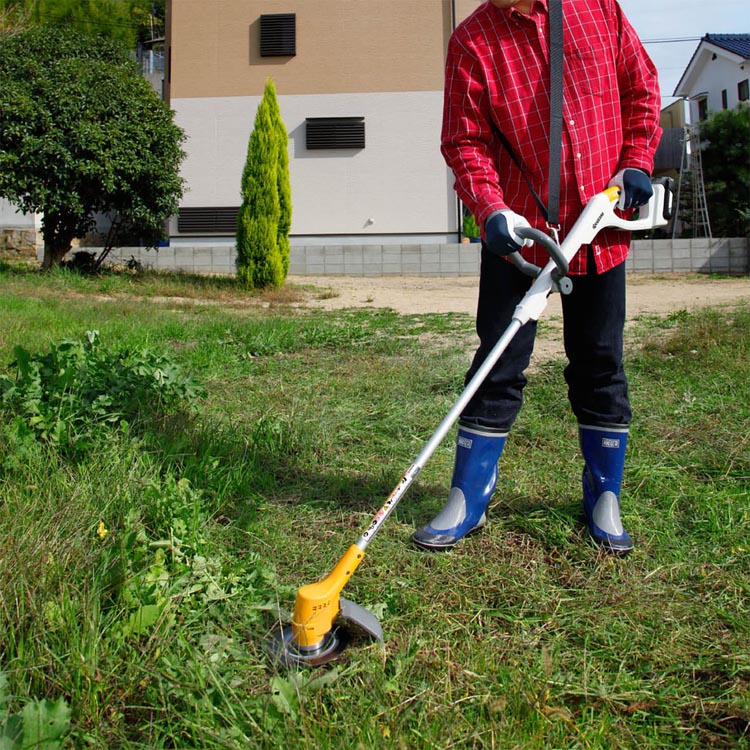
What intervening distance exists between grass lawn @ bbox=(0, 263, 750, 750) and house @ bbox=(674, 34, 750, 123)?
24537mm

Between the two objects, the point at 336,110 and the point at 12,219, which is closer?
the point at 336,110

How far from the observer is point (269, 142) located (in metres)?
11.1

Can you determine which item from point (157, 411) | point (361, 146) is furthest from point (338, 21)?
point (157, 411)

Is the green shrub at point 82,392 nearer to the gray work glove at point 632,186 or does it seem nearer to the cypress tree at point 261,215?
the gray work glove at point 632,186

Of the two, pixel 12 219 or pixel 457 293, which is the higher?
pixel 12 219

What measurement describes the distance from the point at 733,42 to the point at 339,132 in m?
16.8

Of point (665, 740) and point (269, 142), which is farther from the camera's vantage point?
point (269, 142)

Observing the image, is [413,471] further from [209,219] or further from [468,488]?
[209,219]

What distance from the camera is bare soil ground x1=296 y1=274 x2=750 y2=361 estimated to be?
7883 millimetres

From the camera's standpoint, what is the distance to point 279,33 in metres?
16.2

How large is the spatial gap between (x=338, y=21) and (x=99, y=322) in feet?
39.7

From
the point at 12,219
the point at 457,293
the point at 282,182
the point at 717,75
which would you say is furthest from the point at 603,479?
the point at 717,75

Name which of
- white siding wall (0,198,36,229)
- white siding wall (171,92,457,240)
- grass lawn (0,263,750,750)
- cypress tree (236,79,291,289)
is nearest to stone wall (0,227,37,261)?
white siding wall (0,198,36,229)

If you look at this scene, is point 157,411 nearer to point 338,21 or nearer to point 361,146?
point 361,146
